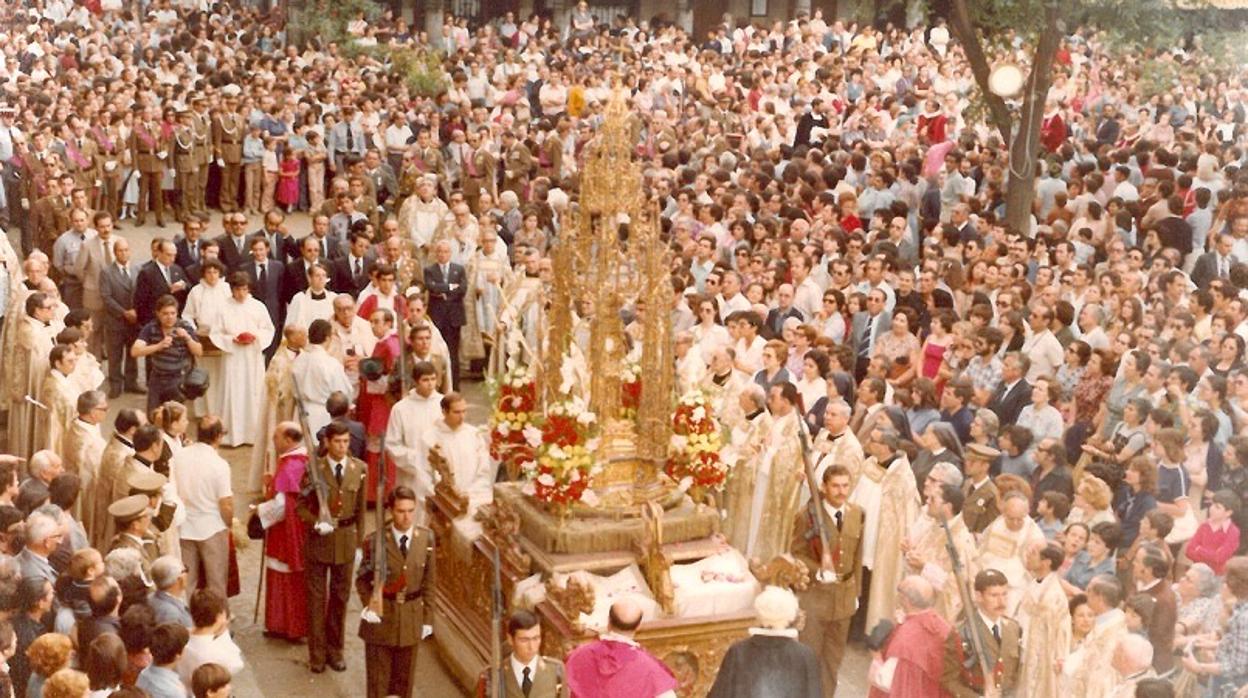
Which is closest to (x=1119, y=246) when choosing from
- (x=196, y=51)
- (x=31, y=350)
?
(x=31, y=350)

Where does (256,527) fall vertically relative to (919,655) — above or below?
below

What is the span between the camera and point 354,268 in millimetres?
16484

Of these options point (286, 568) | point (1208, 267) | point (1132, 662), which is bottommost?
point (286, 568)

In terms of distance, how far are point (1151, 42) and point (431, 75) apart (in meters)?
13.3

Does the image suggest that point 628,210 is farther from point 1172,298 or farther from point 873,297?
point 1172,298

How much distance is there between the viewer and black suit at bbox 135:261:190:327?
15477 mm

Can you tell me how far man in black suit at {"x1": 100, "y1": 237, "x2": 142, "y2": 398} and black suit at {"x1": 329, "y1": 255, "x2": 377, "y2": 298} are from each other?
1.84m

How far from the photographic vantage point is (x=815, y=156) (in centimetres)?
2158

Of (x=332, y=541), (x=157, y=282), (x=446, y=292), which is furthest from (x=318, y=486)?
(x=446, y=292)

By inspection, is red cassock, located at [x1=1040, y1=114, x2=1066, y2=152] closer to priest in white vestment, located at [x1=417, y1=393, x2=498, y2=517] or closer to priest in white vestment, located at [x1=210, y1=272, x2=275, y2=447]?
priest in white vestment, located at [x1=210, y1=272, x2=275, y2=447]

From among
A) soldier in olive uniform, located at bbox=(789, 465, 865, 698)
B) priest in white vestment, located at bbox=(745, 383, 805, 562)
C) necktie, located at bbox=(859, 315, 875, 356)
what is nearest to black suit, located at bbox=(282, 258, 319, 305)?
necktie, located at bbox=(859, 315, 875, 356)

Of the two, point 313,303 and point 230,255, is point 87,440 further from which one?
point 230,255

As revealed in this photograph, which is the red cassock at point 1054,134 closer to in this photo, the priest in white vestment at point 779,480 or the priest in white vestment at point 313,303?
the priest in white vestment at point 313,303

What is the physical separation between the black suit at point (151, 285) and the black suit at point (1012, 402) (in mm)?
7440
